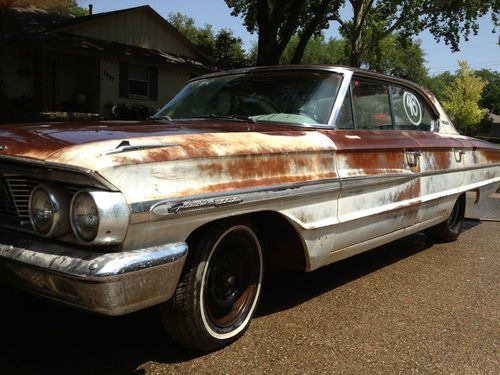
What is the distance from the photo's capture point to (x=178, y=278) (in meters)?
2.48

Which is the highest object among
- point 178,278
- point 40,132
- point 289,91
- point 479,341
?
point 289,91

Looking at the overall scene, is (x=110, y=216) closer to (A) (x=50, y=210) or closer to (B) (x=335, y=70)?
(A) (x=50, y=210)

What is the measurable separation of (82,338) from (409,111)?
3499mm

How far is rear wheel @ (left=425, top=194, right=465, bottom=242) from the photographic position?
18.9 ft

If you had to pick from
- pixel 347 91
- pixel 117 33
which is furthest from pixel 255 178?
pixel 117 33

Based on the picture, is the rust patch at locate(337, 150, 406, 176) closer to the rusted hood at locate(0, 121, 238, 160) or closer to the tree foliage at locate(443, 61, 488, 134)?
the rusted hood at locate(0, 121, 238, 160)

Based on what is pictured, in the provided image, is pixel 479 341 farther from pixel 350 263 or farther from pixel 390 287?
→ pixel 350 263

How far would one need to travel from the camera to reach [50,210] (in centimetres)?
233

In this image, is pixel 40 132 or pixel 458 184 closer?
pixel 40 132

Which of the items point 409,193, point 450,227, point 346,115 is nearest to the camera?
point 346,115

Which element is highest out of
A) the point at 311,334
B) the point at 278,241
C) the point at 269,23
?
the point at 269,23

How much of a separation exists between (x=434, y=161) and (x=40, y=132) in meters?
3.36

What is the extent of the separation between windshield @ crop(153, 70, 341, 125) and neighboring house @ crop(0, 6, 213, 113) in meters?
12.8

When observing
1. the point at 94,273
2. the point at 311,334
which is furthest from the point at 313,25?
the point at 94,273
